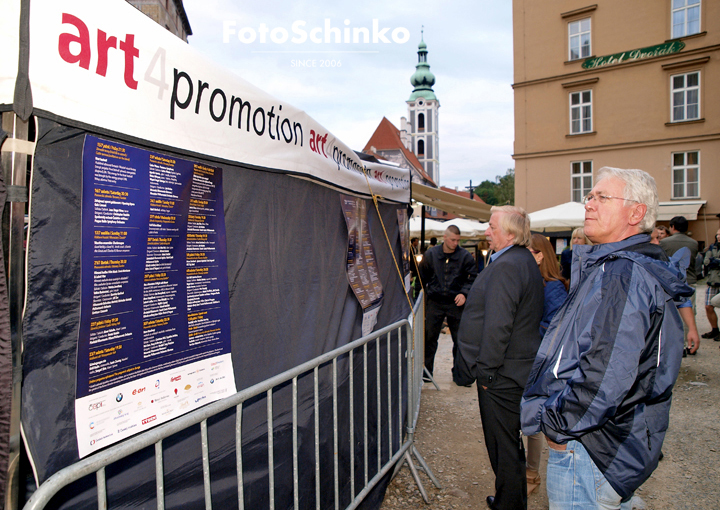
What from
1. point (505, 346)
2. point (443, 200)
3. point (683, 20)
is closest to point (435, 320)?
point (443, 200)

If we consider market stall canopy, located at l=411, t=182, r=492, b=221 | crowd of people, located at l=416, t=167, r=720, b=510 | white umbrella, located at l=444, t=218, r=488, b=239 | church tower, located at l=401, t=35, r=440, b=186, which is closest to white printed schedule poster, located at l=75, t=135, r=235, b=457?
crowd of people, located at l=416, t=167, r=720, b=510

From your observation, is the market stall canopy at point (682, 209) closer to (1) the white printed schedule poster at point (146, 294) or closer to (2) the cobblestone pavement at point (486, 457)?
(2) the cobblestone pavement at point (486, 457)

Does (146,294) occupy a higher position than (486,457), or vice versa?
(146,294)

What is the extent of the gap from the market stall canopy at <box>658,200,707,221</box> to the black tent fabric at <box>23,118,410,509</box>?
804 inches

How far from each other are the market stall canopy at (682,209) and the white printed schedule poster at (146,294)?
21707mm

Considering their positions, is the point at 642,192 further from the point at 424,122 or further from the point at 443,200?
the point at 424,122

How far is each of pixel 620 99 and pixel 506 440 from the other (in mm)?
22646

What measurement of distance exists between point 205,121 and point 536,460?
3.21m

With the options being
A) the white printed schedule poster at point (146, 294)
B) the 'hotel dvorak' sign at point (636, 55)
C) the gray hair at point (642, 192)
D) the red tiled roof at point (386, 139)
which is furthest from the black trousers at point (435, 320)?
the red tiled roof at point (386, 139)

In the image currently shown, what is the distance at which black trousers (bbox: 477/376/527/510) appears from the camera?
8.86 feet

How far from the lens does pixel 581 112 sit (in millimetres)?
21672

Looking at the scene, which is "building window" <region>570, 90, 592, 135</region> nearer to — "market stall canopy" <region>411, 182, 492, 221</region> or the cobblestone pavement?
"market stall canopy" <region>411, 182, 492, 221</region>

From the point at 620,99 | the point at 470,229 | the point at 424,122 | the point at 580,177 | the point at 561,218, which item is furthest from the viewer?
the point at 424,122

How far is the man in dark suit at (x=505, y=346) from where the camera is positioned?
2.62m
